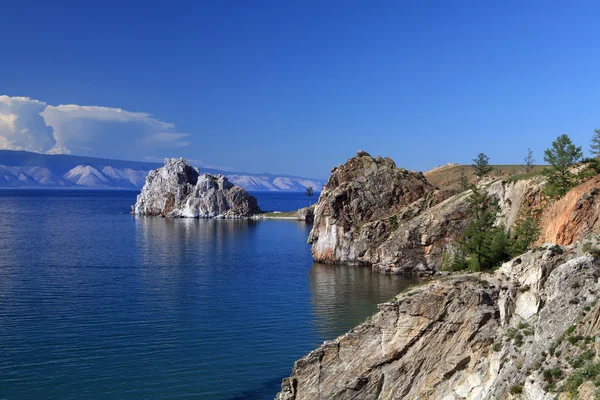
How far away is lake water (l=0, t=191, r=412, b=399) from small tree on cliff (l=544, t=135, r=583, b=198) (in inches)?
1019

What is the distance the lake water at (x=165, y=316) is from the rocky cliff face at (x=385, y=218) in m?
5.71

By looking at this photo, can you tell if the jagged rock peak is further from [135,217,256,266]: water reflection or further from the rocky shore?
the rocky shore

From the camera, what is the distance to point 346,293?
259 feet

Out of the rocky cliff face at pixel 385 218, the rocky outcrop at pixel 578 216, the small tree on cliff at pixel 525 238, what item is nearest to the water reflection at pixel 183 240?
the rocky cliff face at pixel 385 218

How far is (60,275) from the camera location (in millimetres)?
87250

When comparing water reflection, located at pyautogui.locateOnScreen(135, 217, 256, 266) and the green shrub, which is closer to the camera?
the green shrub

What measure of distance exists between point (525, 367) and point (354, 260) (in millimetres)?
79180

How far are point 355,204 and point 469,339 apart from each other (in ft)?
264

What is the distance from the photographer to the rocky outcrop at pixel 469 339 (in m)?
28.6

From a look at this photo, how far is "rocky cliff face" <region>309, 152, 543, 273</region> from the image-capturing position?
97562 mm

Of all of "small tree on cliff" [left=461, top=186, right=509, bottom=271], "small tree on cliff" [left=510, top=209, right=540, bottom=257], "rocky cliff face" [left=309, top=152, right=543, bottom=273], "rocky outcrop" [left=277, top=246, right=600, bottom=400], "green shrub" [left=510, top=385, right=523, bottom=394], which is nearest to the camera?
"green shrub" [left=510, top=385, right=523, bottom=394]

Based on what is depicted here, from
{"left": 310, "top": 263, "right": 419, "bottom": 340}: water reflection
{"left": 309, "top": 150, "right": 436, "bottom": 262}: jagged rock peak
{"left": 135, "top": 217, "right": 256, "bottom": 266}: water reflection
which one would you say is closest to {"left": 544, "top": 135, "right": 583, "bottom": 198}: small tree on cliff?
{"left": 310, "top": 263, "right": 419, "bottom": 340}: water reflection

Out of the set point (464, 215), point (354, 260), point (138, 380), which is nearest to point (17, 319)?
A: point (138, 380)

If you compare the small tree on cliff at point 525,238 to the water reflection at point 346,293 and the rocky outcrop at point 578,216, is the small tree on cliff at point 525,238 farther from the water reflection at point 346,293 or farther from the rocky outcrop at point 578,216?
the water reflection at point 346,293
